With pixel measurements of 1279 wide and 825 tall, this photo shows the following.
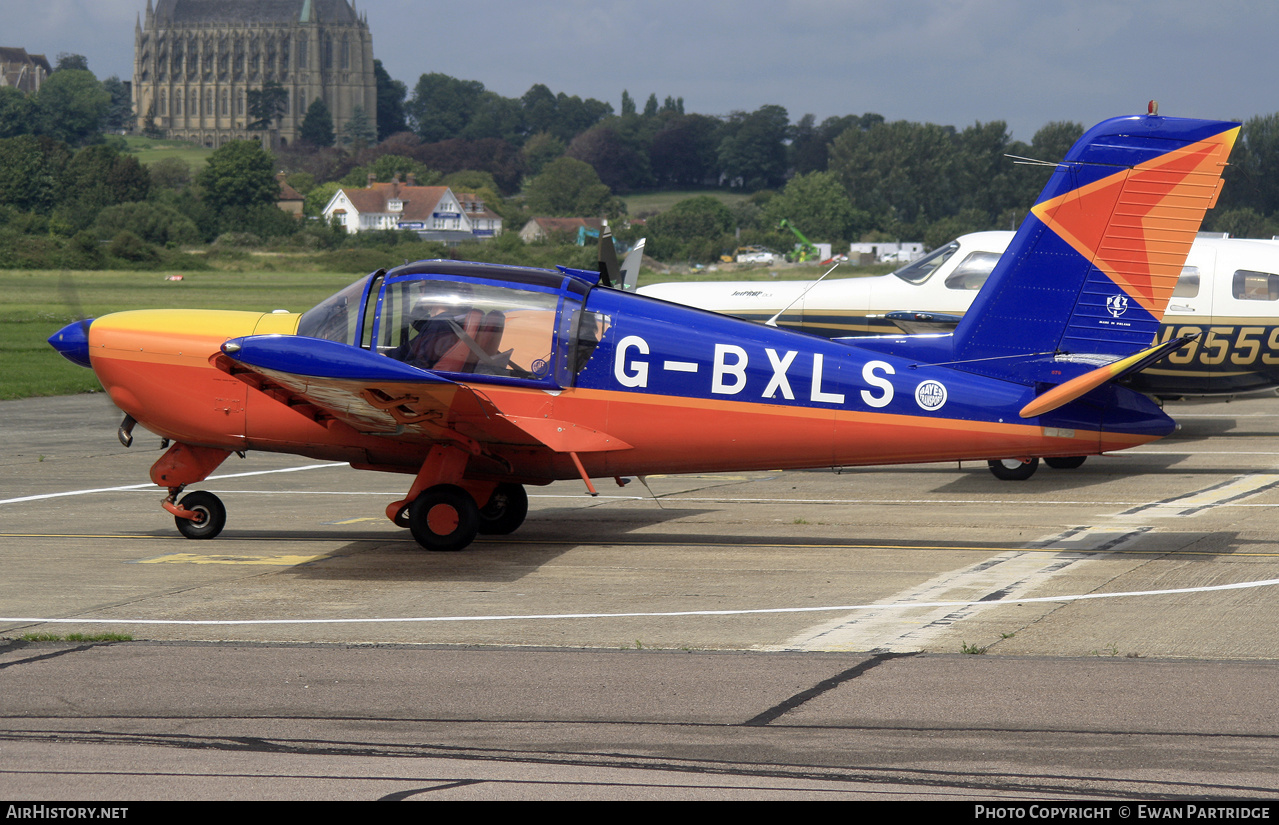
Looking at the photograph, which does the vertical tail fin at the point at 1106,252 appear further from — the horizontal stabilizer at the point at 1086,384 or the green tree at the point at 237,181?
the green tree at the point at 237,181

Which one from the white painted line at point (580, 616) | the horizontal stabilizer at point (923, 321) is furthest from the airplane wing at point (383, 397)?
the horizontal stabilizer at point (923, 321)

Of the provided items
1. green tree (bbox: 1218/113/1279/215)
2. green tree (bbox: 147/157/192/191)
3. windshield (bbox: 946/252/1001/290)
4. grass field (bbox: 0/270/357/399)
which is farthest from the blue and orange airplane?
green tree (bbox: 147/157/192/191)

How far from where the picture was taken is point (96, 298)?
198 feet

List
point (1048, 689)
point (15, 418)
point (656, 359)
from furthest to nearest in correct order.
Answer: point (15, 418) < point (656, 359) < point (1048, 689)

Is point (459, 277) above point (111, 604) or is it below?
above

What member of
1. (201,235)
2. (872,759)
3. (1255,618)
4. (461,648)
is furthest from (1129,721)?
(201,235)

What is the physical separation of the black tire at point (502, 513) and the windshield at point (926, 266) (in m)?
7.89

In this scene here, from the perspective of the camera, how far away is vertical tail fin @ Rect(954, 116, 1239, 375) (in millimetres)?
10469

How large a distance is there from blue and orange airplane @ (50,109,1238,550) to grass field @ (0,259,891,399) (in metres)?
2.45

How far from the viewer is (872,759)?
5.52 metres

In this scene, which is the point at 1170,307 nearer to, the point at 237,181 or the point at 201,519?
the point at 201,519

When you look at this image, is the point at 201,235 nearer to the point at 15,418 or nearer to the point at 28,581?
the point at 15,418

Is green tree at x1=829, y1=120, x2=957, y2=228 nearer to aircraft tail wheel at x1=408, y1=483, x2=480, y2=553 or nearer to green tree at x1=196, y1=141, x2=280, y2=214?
green tree at x1=196, y1=141, x2=280, y2=214

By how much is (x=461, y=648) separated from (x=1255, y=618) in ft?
16.4
